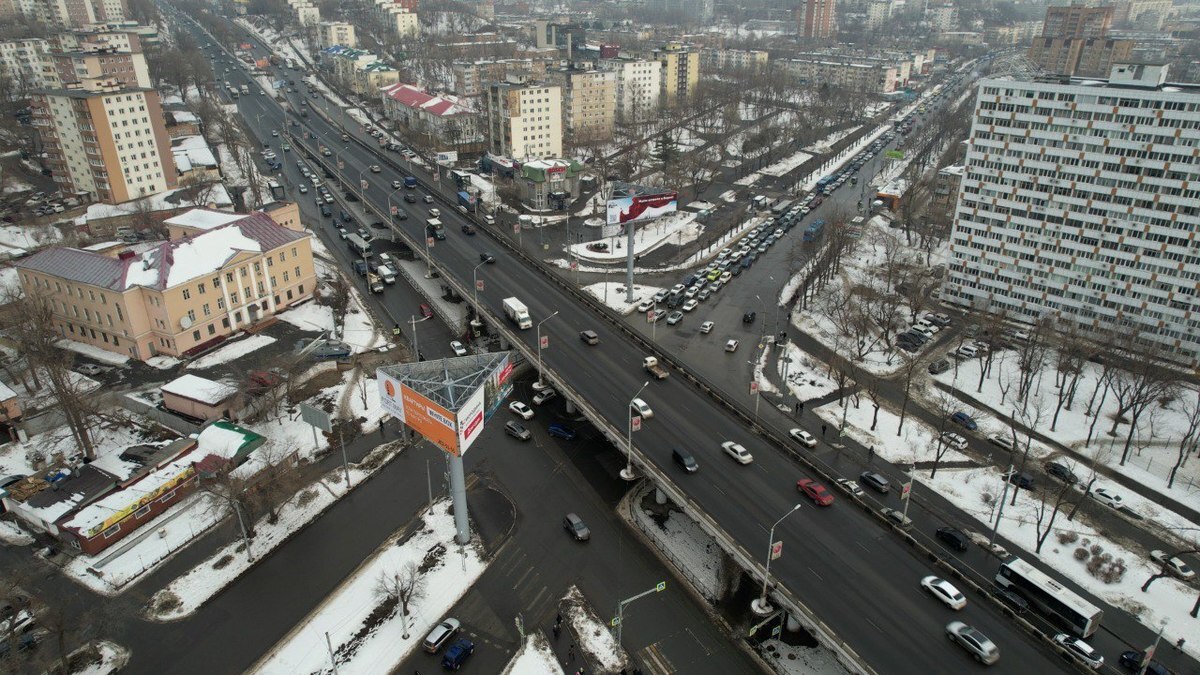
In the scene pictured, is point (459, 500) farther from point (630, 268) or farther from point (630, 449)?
point (630, 268)

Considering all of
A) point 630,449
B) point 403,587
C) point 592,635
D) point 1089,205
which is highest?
point 1089,205

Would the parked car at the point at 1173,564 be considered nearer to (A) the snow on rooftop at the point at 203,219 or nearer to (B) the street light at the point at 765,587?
(B) the street light at the point at 765,587

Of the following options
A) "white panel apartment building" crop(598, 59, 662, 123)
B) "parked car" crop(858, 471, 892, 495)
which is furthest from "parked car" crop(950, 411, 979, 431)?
"white panel apartment building" crop(598, 59, 662, 123)

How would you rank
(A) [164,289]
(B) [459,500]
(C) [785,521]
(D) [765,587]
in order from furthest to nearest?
(A) [164,289] < (B) [459,500] < (C) [785,521] < (D) [765,587]

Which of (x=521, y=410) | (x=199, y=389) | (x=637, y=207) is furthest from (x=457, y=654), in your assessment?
(x=637, y=207)

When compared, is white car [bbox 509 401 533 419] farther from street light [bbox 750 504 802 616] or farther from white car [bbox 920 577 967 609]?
white car [bbox 920 577 967 609]

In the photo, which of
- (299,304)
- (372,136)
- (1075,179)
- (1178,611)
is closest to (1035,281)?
(1075,179)

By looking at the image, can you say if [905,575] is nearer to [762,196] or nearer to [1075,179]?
[1075,179]
